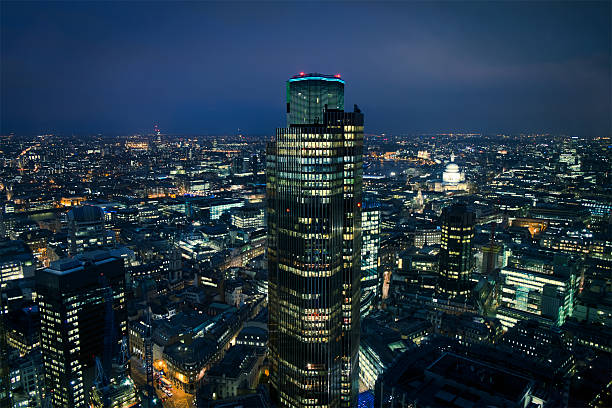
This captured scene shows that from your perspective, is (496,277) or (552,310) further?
(496,277)

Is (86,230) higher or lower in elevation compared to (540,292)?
higher

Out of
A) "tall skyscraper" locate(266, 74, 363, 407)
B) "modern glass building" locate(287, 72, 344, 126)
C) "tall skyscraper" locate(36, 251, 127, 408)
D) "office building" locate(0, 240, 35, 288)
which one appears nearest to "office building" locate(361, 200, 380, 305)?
"tall skyscraper" locate(266, 74, 363, 407)

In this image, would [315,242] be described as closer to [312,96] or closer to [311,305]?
[311,305]

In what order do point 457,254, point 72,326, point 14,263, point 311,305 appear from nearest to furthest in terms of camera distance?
point 311,305
point 72,326
point 457,254
point 14,263

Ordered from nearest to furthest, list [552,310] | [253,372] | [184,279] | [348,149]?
[348,149] → [253,372] → [552,310] → [184,279]

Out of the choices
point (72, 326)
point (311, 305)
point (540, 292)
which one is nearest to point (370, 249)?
point (540, 292)

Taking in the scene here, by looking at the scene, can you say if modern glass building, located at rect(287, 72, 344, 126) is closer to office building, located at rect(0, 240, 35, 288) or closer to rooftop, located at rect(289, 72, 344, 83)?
rooftop, located at rect(289, 72, 344, 83)

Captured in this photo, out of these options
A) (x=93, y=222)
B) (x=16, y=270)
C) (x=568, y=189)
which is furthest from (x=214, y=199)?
(x=568, y=189)

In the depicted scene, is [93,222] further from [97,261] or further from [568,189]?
[568,189]

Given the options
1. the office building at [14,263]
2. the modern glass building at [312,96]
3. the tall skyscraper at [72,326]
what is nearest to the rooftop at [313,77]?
the modern glass building at [312,96]
